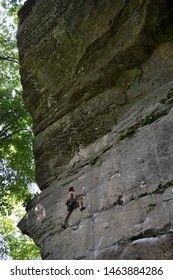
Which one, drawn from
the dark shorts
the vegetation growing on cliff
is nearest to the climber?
the dark shorts

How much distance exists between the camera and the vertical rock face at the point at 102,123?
4.02m

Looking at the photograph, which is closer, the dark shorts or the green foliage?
the dark shorts

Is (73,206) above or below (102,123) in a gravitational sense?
below

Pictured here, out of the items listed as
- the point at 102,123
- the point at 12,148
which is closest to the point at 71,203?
the point at 102,123

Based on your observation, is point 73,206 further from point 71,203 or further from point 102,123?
point 102,123

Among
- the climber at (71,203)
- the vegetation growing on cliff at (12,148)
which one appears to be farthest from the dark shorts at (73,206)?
the vegetation growing on cliff at (12,148)

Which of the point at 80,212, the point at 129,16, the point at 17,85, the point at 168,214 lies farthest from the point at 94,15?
the point at 17,85

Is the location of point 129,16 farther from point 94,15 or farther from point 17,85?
point 17,85

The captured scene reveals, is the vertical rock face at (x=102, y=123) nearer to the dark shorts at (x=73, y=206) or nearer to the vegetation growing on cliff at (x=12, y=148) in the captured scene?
the dark shorts at (x=73, y=206)

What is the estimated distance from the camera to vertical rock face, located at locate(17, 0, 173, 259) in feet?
13.2

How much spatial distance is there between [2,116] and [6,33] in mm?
4668

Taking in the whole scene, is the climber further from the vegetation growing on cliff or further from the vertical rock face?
the vegetation growing on cliff

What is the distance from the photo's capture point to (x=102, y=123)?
564 centimetres

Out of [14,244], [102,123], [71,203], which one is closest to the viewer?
[71,203]
